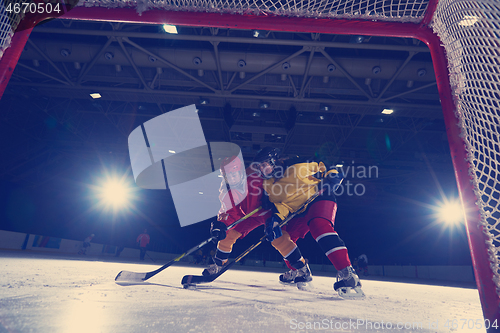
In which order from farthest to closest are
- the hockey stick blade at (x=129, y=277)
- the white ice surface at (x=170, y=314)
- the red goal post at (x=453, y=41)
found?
the hockey stick blade at (x=129, y=277) < the red goal post at (x=453, y=41) < the white ice surface at (x=170, y=314)

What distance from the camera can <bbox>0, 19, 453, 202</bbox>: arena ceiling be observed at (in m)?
5.74

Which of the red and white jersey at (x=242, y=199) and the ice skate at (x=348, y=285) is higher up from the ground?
the red and white jersey at (x=242, y=199)

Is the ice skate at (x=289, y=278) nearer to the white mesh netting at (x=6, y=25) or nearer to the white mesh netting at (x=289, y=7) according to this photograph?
the white mesh netting at (x=289, y=7)

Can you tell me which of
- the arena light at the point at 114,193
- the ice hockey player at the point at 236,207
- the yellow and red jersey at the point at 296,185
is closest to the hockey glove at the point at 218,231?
the ice hockey player at the point at 236,207

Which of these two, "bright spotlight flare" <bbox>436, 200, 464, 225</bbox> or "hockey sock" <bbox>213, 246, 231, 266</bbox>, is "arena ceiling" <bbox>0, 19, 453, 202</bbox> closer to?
"bright spotlight flare" <bbox>436, 200, 464, 225</bbox>

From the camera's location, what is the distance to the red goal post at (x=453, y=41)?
1.18 meters

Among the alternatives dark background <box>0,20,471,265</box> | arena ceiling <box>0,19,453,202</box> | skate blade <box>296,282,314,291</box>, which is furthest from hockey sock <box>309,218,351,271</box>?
dark background <box>0,20,471,265</box>

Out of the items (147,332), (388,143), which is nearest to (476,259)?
(147,332)

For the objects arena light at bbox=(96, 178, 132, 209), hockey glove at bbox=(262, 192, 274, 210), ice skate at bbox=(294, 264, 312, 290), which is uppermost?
arena light at bbox=(96, 178, 132, 209)

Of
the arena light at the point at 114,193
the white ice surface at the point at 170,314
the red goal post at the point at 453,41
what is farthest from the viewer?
the arena light at the point at 114,193

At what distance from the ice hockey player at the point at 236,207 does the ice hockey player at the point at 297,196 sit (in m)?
0.12

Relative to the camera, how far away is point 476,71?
4.44 ft

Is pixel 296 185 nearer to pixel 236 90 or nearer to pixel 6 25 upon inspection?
pixel 6 25

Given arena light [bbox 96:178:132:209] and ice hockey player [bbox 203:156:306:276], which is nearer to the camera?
ice hockey player [bbox 203:156:306:276]
